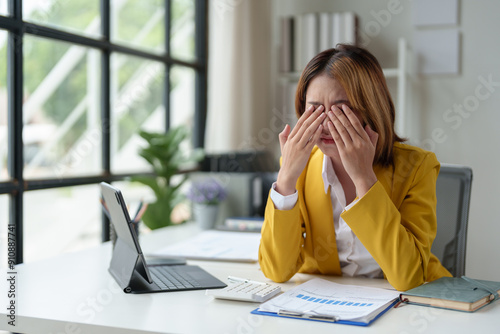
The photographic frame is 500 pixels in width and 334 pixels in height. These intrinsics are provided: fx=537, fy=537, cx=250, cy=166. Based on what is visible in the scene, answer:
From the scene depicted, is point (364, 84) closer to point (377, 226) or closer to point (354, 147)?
point (354, 147)

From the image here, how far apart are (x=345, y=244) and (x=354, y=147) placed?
300 millimetres

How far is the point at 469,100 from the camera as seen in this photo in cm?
292

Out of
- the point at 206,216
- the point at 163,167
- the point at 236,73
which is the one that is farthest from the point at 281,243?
the point at 236,73

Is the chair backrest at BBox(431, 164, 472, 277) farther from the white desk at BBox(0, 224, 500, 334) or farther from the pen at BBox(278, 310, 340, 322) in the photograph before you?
the pen at BBox(278, 310, 340, 322)

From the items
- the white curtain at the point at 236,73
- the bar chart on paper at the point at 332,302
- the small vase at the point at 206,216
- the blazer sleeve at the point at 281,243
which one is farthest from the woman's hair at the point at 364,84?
the white curtain at the point at 236,73

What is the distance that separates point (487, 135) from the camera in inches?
113

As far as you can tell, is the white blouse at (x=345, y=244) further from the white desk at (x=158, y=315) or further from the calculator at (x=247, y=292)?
the calculator at (x=247, y=292)

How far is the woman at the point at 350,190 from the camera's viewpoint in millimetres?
1251

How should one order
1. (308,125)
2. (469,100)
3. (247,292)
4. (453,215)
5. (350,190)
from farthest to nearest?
1. (469,100)
2. (453,215)
3. (350,190)
4. (308,125)
5. (247,292)

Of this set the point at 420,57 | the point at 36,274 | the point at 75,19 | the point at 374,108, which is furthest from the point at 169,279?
the point at 75,19

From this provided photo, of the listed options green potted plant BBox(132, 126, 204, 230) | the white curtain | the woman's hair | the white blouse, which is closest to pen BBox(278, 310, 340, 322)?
the white blouse

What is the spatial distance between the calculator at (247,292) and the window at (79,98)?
104 centimetres

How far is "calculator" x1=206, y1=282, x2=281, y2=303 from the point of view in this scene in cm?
116

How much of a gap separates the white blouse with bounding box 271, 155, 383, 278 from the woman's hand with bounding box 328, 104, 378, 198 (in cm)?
16
